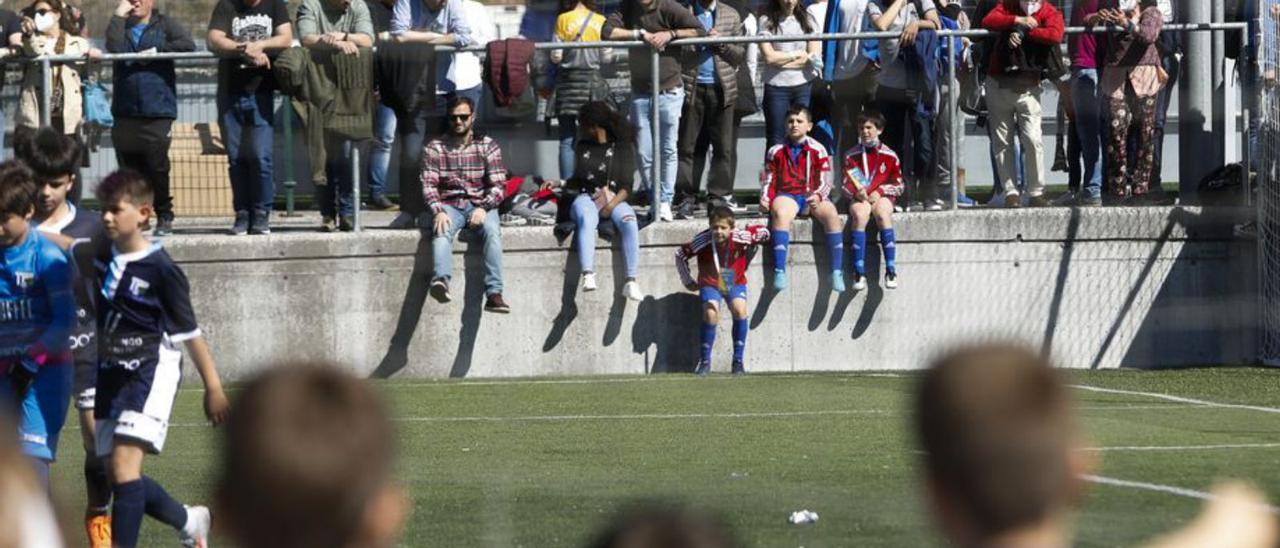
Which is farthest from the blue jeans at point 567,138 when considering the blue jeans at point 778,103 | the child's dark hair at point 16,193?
the child's dark hair at point 16,193

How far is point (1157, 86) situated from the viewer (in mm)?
15914

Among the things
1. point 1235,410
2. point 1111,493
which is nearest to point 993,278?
point 1235,410

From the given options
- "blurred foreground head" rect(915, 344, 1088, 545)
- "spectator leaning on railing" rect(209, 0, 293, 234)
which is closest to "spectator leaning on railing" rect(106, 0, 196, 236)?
"spectator leaning on railing" rect(209, 0, 293, 234)

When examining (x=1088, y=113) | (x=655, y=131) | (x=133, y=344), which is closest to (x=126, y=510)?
(x=133, y=344)

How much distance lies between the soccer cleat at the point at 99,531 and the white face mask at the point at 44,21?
334 inches

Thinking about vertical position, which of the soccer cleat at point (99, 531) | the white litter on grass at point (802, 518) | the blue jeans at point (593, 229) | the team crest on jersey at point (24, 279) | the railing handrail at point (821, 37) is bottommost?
the white litter on grass at point (802, 518)

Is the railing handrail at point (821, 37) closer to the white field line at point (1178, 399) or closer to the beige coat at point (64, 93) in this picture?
the beige coat at point (64, 93)

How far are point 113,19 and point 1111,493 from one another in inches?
389

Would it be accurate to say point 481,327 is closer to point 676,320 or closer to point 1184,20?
point 676,320

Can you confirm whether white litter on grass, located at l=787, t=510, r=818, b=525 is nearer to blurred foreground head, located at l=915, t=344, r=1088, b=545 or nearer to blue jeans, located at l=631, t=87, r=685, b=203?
blurred foreground head, located at l=915, t=344, r=1088, b=545

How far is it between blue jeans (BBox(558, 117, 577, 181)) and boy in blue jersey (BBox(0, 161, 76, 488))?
8382mm

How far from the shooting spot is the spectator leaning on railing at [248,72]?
15430 millimetres

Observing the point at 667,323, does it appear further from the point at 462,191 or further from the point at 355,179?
the point at 355,179

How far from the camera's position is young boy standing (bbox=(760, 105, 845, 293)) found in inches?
624
